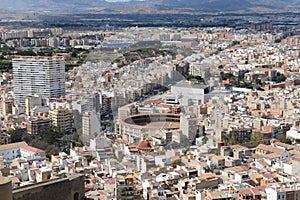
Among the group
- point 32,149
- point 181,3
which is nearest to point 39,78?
point 32,149

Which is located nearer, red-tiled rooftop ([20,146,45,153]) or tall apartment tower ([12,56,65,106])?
red-tiled rooftop ([20,146,45,153])

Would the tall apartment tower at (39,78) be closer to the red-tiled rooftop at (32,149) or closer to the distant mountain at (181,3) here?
the red-tiled rooftop at (32,149)

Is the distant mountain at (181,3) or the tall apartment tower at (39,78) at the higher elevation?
the distant mountain at (181,3)

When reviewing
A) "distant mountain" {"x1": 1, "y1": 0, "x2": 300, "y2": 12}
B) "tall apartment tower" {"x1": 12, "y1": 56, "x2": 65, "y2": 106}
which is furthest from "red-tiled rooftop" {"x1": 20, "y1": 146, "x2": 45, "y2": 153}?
"distant mountain" {"x1": 1, "y1": 0, "x2": 300, "y2": 12}

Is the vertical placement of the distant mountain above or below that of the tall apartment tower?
above

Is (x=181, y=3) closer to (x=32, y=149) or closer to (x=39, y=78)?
(x=39, y=78)

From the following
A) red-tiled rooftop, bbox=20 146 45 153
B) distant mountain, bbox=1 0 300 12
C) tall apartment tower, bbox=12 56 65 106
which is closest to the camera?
red-tiled rooftop, bbox=20 146 45 153

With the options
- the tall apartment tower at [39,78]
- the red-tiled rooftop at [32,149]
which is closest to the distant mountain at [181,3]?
the tall apartment tower at [39,78]

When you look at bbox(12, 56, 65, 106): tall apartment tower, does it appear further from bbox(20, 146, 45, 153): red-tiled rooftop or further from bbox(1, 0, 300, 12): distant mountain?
bbox(1, 0, 300, 12): distant mountain

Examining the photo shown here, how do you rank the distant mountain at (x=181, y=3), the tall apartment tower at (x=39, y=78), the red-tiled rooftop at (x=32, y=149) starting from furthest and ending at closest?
the distant mountain at (x=181, y=3), the tall apartment tower at (x=39, y=78), the red-tiled rooftop at (x=32, y=149)
